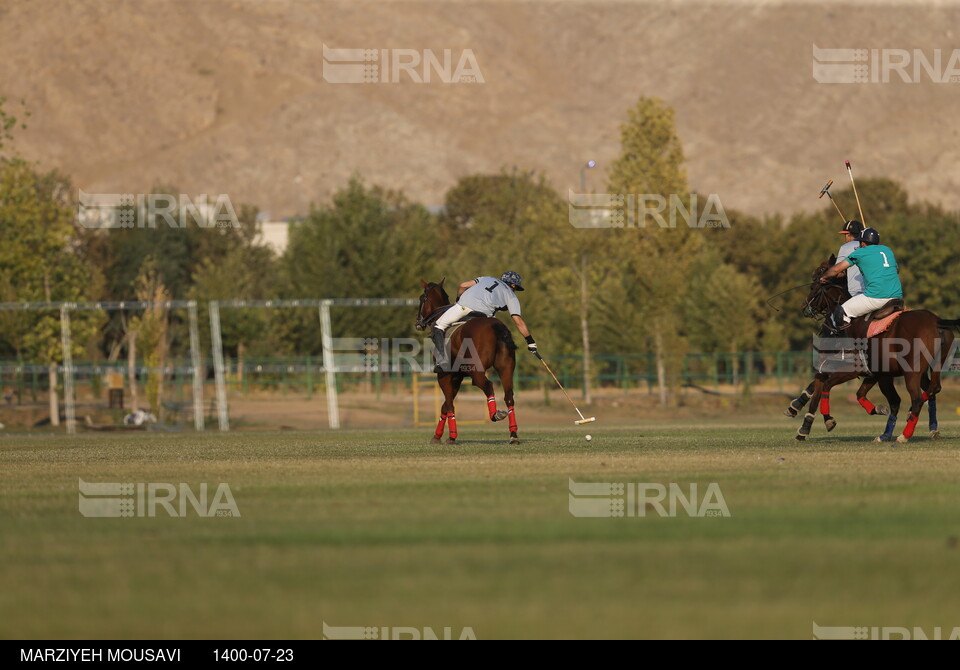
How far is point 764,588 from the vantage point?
24.8 feet

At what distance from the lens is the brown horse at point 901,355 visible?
791 inches

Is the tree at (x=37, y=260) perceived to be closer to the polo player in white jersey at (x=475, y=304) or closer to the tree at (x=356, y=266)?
the tree at (x=356, y=266)

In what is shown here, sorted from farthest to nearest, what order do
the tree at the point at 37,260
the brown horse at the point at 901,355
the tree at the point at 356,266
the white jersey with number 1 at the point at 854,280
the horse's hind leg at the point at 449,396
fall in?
the tree at the point at 356,266, the tree at the point at 37,260, the horse's hind leg at the point at 449,396, the white jersey with number 1 at the point at 854,280, the brown horse at the point at 901,355

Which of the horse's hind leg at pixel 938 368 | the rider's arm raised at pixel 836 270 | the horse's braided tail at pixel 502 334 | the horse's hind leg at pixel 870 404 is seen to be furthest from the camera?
the horse's braided tail at pixel 502 334

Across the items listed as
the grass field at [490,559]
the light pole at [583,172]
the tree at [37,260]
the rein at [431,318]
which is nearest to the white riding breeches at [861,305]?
the grass field at [490,559]

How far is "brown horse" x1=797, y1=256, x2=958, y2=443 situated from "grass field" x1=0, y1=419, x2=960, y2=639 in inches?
204

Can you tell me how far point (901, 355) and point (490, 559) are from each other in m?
13.1

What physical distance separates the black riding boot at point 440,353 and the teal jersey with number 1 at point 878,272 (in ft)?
19.6

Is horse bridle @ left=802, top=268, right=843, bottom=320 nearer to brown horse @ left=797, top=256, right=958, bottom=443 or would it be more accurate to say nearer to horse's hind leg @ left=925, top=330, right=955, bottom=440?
brown horse @ left=797, top=256, right=958, bottom=443

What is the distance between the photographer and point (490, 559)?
28.2 feet

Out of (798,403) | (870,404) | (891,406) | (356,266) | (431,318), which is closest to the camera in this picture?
(798,403)

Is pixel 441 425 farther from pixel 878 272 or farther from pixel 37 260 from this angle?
pixel 37 260

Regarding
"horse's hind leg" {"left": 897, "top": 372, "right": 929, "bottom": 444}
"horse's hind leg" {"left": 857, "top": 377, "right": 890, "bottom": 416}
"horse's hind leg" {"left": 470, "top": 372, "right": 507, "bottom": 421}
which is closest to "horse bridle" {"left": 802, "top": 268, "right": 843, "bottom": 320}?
"horse's hind leg" {"left": 857, "top": 377, "right": 890, "bottom": 416}

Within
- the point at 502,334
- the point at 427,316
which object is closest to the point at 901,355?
the point at 502,334
